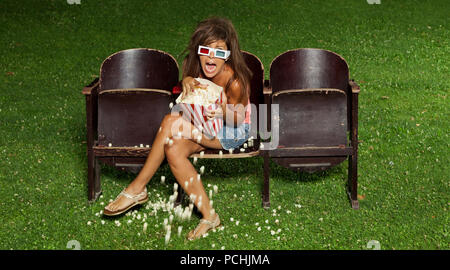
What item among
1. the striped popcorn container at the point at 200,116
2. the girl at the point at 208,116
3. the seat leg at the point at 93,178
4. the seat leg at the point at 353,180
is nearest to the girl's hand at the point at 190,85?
the girl at the point at 208,116

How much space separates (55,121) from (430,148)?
4.34 metres

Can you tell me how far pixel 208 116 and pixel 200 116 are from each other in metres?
0.07

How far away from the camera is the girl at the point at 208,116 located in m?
5.48

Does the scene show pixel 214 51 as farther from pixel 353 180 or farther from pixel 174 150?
pixel 353 180

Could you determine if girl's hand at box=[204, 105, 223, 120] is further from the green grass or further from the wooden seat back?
the green grass

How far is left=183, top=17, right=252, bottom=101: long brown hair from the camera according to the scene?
560 cm

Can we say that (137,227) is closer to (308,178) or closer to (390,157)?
(308,178)

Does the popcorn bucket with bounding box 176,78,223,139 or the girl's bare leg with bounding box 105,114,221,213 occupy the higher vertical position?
the popcorn bucket with bounding box 176,78,223,139

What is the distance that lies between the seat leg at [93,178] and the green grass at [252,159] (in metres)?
0.11

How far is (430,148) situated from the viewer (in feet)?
23.8

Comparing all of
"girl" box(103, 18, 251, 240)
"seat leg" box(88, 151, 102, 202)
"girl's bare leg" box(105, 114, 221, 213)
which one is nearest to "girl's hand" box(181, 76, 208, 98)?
"girl" box(103, 18, 251, 240)

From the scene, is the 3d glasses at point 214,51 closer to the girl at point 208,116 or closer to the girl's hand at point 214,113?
the girl at point 208,116

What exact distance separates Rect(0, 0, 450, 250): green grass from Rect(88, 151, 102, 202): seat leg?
0.11 metres

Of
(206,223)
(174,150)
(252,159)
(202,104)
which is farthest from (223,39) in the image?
(252,159)
